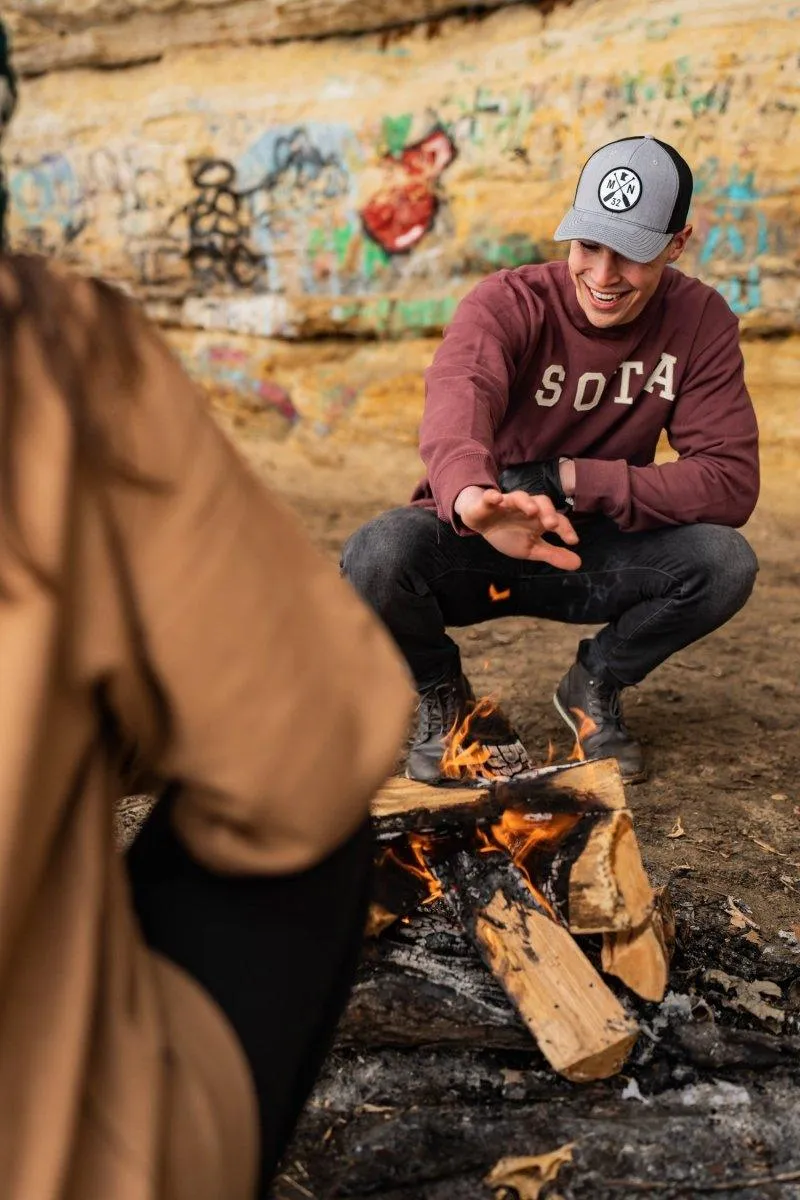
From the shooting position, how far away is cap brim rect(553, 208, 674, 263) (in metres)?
3.12

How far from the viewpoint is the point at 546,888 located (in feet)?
7.68

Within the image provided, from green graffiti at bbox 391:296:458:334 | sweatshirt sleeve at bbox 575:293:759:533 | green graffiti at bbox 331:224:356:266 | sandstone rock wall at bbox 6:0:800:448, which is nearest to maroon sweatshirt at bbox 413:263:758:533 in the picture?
sweatshirt sleeve at bbox 575:293:759:533

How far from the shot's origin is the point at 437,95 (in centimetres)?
757

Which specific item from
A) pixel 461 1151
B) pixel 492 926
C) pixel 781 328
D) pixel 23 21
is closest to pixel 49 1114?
pixel 461 1151

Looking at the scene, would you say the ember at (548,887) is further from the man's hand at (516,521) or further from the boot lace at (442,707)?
the boot lace at (442,707)

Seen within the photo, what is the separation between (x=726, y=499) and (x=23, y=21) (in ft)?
27.6

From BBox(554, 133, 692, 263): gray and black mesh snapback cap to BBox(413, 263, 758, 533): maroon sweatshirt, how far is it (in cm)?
25

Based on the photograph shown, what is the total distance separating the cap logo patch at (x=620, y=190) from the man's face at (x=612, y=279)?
0.12 m

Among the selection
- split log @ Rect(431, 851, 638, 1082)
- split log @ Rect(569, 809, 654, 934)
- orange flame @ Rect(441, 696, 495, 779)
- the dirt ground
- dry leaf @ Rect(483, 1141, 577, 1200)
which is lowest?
the dirt ground

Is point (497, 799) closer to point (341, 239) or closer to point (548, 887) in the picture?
point (548, 887)

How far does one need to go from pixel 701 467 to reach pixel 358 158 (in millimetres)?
5475

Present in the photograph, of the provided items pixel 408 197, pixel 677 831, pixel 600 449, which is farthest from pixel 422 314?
pixel 677 831

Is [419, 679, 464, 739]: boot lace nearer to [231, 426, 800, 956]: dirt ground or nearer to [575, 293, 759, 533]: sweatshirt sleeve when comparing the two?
[231, 426, 800, 956]: dirt ground

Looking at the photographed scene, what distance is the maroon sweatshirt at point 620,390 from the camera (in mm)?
3305
